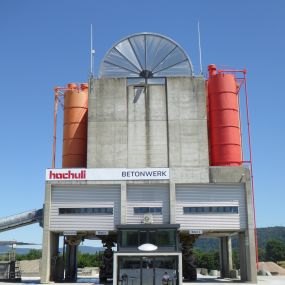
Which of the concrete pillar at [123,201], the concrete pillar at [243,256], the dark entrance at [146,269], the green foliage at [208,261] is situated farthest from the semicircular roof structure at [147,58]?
the green foliage at [208,261]

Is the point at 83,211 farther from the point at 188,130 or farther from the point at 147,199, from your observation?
the point at 188,130

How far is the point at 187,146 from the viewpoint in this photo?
47.8 metres

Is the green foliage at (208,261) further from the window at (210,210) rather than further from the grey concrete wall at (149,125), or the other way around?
the grey concrete wall at (149,125)

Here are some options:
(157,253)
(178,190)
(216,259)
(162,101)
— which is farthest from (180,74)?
(216,259)

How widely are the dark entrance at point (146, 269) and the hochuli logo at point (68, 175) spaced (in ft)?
33.4

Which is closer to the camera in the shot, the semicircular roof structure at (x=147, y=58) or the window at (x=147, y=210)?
the window at (x=147, y=210)

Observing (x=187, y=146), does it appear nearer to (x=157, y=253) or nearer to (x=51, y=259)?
(x=157, y=253)

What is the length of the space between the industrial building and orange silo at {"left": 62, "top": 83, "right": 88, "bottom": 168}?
122mm

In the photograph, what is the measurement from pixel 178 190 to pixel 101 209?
27.0ft

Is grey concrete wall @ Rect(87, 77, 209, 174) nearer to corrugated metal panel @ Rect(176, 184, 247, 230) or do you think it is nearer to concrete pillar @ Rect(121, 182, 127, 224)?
corrugated metal panel @ Rect(176, 184, 247, 230)

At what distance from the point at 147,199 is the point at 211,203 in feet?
21.8

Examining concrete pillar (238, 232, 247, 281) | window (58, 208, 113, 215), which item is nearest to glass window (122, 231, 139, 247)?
window (58, 208, 113, 215)

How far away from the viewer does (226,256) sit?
5803 cm

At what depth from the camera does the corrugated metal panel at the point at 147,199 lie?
44812 millimetres
